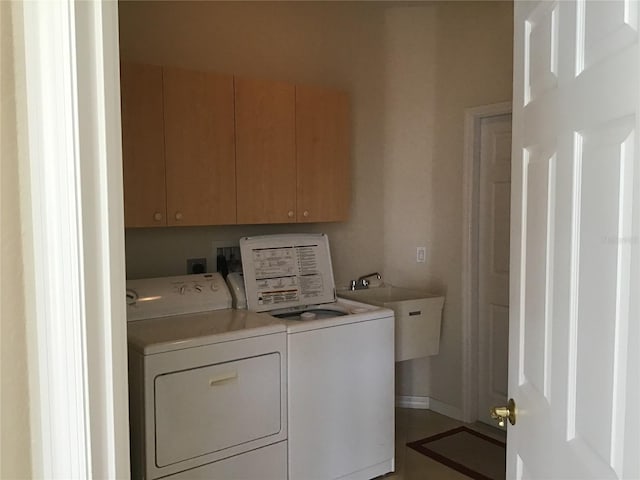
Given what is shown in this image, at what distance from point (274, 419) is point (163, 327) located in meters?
0.64

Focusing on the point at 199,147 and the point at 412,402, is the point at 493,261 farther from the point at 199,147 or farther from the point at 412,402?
the point at 199,147

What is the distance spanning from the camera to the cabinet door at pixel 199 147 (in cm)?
262

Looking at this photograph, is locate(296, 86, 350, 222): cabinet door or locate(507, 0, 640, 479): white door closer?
locate(507, 0, 640, 479): white door

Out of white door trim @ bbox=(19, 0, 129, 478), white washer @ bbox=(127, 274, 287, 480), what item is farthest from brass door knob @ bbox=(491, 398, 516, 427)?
white washer @ bbox=(127, 274, 287, 480)

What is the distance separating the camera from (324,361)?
2652mm

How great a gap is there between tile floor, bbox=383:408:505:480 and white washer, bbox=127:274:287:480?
83cm

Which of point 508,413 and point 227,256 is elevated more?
point 227,256

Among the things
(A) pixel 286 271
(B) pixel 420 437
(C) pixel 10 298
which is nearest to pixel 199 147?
(A) pixel 286 271

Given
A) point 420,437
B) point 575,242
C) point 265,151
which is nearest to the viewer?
point 575,242

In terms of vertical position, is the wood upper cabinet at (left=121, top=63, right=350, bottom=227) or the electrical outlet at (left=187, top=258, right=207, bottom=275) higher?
the wood upper cabinet at (left=121, top=63, right=350, bottom=227)

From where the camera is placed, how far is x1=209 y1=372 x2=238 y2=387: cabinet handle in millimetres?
2312

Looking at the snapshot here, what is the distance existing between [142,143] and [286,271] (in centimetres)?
103

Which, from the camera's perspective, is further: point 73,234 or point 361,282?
point 361,282

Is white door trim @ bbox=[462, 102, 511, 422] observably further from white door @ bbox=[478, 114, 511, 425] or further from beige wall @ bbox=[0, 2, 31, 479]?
beige wall @ bbox=[0, 2, 31, 479]
